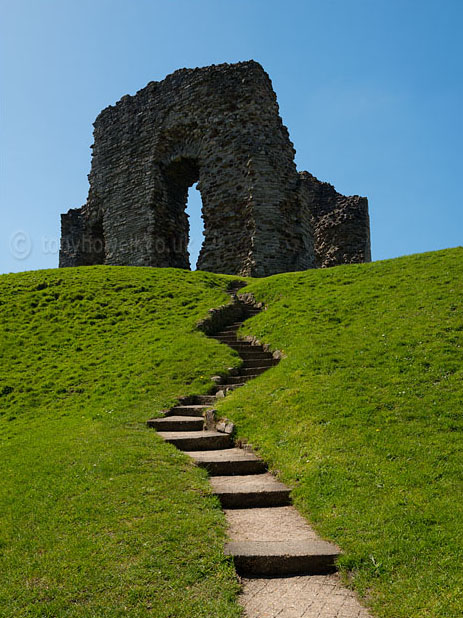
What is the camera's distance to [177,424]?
9.90 metres

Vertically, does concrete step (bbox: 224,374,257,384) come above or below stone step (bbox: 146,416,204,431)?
above

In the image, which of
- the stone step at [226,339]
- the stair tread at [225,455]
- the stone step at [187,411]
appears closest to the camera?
the stair tread at [225,455]

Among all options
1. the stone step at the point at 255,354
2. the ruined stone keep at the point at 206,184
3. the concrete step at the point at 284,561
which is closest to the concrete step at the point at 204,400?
the stone step at the point at 255,354

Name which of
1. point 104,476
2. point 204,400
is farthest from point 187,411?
point 104,476

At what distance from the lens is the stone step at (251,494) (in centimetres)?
686

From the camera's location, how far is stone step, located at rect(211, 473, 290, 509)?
6859mm

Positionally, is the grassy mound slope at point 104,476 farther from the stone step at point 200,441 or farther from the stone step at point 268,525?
the stone step at point 200,441

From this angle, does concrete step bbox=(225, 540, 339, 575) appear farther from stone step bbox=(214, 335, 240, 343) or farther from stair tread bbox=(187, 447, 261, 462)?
stone step bbox=(214, 335, 240, 343)

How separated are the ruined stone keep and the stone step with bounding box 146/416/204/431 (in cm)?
1780

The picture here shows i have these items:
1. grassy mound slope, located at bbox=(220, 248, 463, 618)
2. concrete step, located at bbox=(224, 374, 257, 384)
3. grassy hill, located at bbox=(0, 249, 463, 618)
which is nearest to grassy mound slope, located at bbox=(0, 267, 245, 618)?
grassy hill, located at bbox=(0, 249, 463, 618)

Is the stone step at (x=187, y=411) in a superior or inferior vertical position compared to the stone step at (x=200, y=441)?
superior

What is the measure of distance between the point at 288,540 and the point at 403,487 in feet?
6.12

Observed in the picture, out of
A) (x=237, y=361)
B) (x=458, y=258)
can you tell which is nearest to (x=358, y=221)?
(x=458, y=258)

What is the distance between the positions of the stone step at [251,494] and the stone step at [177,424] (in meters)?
2.68
